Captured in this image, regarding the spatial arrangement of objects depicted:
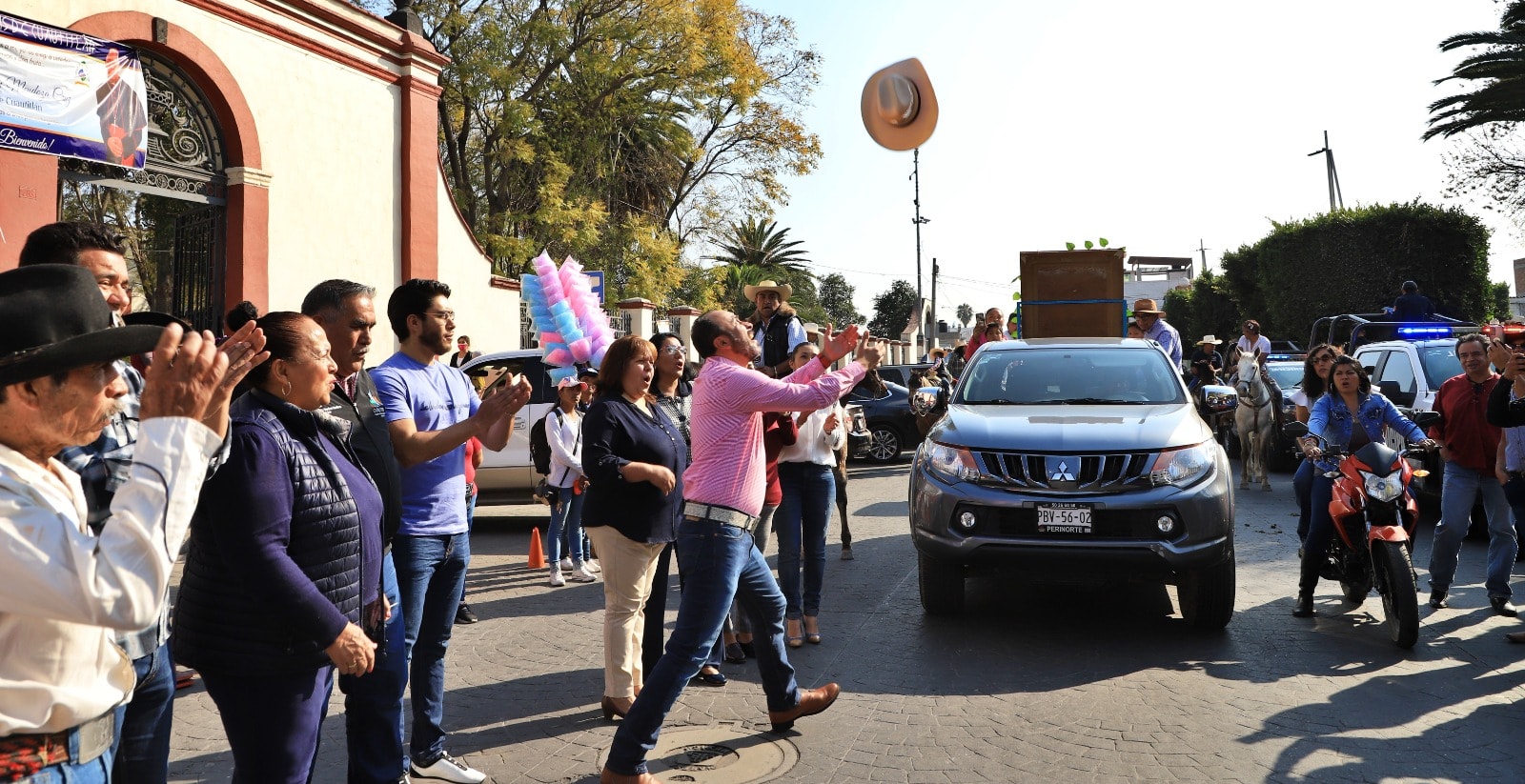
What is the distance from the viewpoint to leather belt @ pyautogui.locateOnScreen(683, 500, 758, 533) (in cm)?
434

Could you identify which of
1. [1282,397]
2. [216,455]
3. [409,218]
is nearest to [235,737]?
[216,455]

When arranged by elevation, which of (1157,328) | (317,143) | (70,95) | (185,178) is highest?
(317,143)

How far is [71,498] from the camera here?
80.0 inches

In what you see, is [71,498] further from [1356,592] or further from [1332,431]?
[1356,592]

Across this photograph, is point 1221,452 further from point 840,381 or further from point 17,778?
point 17,778

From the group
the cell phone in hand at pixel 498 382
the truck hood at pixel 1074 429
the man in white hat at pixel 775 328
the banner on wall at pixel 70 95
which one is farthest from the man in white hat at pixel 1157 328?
the banner on wall at pixel 70 95

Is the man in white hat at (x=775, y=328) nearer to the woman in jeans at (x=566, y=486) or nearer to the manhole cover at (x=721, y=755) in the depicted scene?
the woman in jeans at (x=566, y=486)

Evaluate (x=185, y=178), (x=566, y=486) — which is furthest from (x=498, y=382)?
(x=185, y=178)

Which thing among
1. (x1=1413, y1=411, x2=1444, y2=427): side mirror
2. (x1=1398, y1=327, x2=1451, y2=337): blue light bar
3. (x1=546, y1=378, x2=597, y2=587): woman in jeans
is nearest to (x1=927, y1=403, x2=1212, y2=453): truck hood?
(x1=1413, y1=411, x2=1444, y2=427): side mirror

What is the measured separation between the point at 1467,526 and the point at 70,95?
12.5 metres

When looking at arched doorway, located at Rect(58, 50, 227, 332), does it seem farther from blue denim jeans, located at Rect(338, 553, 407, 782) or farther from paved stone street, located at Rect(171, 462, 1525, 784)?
blue denim jeans, located at Rect(338, 553, 407, 782)

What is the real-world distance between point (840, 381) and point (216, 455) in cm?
262

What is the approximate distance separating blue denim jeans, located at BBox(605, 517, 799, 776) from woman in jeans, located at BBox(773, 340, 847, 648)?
1.57 metres

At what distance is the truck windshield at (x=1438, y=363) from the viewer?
35.5 feet
